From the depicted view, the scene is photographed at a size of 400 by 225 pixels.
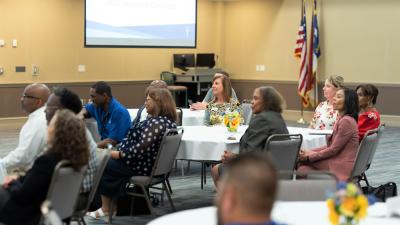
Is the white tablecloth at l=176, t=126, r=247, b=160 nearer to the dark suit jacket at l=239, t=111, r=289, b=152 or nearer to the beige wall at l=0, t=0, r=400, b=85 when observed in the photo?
the dark suit jacket at l=239, t=111, r=289, b=152

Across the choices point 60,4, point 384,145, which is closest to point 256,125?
point 384,145

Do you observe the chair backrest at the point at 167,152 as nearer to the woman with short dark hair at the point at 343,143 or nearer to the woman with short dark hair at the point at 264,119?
the woman with short dark hair at the point at 264,119

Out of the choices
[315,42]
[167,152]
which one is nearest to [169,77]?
[315,42]

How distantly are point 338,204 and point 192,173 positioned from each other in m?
6.09

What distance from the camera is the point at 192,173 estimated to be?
8680 millimetres

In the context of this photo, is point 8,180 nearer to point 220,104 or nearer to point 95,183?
point 95,183

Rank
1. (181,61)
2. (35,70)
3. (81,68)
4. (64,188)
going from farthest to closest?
(181,61)
(81,68)
(35,70)
(64,188)

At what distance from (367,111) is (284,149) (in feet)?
5.80

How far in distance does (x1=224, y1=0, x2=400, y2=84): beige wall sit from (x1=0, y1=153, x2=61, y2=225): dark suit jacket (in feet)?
37.9

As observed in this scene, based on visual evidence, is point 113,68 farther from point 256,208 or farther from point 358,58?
point 256,208

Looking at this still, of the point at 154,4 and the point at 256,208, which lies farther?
the point at 154,4

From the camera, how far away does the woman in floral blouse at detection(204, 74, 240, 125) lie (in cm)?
762

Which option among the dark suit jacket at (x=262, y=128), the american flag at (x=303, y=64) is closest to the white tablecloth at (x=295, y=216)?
the dark suit jacket at (x=262, y=128)

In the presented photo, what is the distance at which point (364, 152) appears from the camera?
230 inches
